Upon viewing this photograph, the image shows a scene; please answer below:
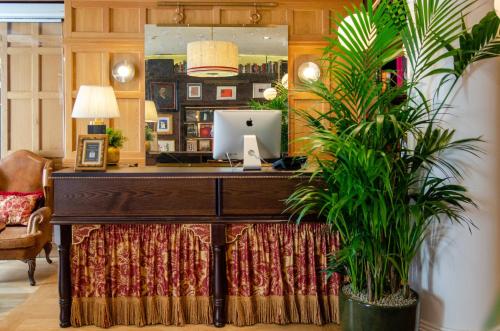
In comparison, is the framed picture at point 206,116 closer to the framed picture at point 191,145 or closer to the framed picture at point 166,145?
the framed picture at point 191,145

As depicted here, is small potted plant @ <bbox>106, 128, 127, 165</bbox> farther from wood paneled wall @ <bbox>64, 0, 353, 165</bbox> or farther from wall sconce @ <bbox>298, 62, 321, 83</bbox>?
wall sconce @ <bbox>298, 62, 321, 83</bbox>

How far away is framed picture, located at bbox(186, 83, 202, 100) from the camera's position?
17.6ft

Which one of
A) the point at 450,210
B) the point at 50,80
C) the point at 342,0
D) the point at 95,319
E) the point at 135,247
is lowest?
Result: the point at 95,319

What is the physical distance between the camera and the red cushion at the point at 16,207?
15.0ft

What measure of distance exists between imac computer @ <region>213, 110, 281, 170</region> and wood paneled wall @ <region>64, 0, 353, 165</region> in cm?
190

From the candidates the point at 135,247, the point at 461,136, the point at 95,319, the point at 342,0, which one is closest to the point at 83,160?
the point at 135,247

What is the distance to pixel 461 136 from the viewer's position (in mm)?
2662

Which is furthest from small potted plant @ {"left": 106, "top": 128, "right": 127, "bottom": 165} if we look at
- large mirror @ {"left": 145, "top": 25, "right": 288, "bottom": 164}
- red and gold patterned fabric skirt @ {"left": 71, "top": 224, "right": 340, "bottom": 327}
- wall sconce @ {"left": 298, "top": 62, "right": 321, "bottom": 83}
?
wall sconce @ {"left": 298, "top": 62, "right": 321, "bottom": 83}

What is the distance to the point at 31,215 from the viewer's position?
170 inches

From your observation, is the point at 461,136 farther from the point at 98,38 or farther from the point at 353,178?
the point at 98,38

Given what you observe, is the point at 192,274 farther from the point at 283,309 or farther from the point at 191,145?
the point at 191,145

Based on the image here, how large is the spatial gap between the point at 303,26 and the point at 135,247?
317 centimetres

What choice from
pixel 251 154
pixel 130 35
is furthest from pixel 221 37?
pixel 251 154

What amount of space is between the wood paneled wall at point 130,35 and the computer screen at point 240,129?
1893 millimetres
